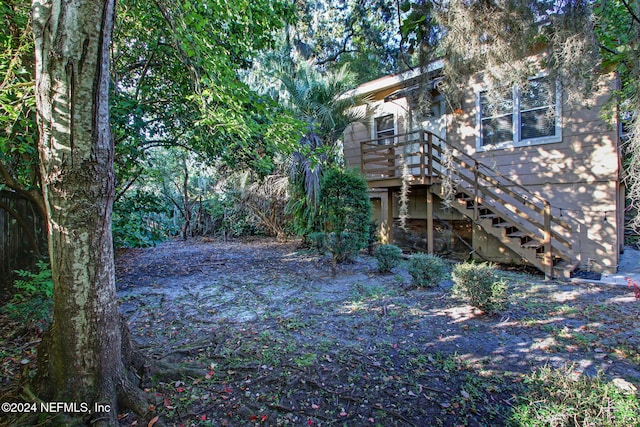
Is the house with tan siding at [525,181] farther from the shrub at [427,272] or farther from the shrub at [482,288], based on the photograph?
the shrub at [482,288]

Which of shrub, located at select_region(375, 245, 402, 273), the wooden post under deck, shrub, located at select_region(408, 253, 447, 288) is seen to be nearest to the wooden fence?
shrub, located at select_region(375, 245, 402, 273)

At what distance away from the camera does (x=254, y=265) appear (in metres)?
7.81

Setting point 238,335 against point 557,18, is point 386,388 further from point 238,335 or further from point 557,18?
point 557,18

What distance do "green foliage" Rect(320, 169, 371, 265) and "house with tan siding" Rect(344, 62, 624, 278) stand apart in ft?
2.97

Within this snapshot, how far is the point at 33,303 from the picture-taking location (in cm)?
411

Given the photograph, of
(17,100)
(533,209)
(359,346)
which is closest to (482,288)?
(359,346)

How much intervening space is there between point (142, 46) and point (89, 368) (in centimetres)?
564

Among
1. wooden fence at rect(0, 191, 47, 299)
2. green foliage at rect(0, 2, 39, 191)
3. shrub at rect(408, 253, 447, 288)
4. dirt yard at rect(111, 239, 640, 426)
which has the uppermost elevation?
green foliage at rect(0, 2, 39, 191)

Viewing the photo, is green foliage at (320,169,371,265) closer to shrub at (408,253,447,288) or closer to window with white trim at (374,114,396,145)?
shrub at (408,253,447,288)

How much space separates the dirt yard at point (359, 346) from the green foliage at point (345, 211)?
42.3 inches

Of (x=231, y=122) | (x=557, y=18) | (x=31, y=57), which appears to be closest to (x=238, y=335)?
(x=231, y=122)

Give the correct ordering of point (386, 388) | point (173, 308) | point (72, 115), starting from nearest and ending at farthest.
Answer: point (72, 115) → point (386, 388) → point (173, 308)

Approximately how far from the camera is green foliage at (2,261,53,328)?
3.67 meters

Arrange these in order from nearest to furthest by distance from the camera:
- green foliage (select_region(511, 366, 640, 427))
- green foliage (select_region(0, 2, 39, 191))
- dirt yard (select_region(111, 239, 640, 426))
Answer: green foliage (select_region(511, 366, 640, 427)) < dirt yard (select_region(111, 239, 640, 426)) < green foliage (select_region(0, 2, 39, 191))
